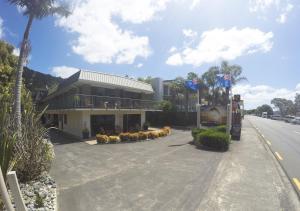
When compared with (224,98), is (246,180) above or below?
below

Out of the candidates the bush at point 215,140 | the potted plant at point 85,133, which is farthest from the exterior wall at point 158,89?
the bush at point 215,140

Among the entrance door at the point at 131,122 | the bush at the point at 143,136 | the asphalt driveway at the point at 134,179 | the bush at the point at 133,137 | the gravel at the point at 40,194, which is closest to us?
the gravel at the point at 40,194

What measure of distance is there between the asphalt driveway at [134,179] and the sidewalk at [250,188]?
41 centimetres

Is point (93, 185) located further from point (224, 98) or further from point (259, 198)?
point (224, 98)

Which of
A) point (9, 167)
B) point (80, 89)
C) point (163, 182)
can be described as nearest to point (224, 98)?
point (80, 89)

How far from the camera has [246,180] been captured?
8.95 meters

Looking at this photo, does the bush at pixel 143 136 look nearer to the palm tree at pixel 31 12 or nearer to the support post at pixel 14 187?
the palm tree at pixel 31 12

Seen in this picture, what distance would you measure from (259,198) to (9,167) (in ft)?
21.4

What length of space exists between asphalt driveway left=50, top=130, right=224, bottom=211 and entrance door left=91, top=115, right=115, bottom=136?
9.35 metres

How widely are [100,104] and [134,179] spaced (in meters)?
14.5

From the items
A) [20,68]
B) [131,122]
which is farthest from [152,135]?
[20,68]

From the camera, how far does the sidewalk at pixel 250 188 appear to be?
21.7 ft

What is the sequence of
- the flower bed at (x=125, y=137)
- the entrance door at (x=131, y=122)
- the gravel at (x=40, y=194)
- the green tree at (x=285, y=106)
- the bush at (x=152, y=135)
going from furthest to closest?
1. the green tree at (x=285, y=106)
2. the entrance door at (x=131, y=122)
3. the bush at (x=152, y=135)
4. the flower bed at (x=125, y=137)
5. the gravel at (x=40, y=194)

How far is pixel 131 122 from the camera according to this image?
28.2 m
